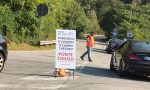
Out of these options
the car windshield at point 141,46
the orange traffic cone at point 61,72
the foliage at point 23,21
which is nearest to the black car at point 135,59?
the car windshield at point 141,46

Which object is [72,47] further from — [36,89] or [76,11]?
[76,11]

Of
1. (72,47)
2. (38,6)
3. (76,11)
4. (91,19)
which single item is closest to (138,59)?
(72,47)

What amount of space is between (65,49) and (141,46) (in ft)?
13.1

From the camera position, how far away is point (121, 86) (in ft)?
50.2

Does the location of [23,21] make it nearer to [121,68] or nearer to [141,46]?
[141,46]

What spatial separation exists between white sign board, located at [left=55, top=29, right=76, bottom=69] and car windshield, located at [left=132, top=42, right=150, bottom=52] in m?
3.22

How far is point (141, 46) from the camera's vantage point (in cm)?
1945

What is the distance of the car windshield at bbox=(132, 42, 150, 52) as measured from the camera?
62.2 ft

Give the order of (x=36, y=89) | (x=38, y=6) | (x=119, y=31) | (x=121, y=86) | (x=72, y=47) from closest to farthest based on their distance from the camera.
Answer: (x=36, y=89) → (x=121, y=86) → (x=72, y=47) → (x=38, y=6) → (x=119, y=31)

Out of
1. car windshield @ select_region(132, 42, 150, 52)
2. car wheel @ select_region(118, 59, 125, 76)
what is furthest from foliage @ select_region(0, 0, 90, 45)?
car wheel @ select_region(118, 59, 125, 76)

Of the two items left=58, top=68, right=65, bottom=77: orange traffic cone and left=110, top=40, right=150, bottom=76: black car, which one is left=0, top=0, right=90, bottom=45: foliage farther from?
left=58, top=68, right=65, bottom=77: orange traffic cone

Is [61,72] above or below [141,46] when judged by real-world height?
below

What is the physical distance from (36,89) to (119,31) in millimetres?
75491

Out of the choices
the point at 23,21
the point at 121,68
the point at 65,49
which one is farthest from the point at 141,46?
the point at 23,21
